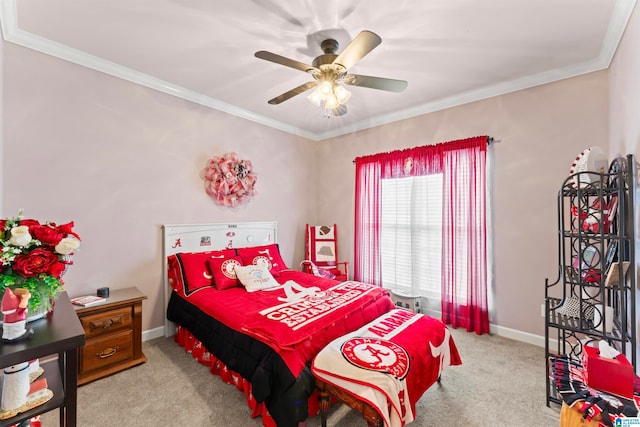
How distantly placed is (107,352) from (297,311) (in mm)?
1623

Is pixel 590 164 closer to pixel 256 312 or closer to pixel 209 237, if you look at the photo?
pixel 256 312

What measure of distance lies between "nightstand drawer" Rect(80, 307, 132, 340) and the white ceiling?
2.19 meters

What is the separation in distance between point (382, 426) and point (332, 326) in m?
0.70

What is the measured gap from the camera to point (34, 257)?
1151mm

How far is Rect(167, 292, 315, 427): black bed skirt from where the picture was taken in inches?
62.6

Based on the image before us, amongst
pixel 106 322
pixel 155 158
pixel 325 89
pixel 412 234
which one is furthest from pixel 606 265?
pixel 155 158

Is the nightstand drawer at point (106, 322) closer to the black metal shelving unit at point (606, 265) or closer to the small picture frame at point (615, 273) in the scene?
the black metal shelving unit at point (606, 265)

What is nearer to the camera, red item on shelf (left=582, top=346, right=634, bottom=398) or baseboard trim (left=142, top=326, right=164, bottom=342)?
red item on shelf (left=582, top=346, right=634, bottom=398)

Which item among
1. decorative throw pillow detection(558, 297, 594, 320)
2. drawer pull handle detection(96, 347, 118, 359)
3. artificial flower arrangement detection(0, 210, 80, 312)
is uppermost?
artificial flower arrangement detection(0, 210, 80, 312)

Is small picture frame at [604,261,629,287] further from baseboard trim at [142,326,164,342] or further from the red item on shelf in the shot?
baseboard trim at [142,326,164,342]

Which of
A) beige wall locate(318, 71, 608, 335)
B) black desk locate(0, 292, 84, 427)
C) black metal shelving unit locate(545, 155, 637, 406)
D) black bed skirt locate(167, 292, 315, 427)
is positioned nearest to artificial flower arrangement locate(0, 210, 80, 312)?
black desk locate(0, 292, 84, 427)

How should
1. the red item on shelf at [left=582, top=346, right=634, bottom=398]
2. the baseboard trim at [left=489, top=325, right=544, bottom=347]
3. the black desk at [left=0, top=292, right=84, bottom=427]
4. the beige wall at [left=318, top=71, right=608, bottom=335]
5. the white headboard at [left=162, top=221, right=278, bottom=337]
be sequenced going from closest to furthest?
the black desk at [left=0, top=292, right=84, bottom=427] → the red item on shelf at [left=582, top=346, right=634, bottom=398] → the beige wall at [left=318, top=71, right=608, bottom=335] → the baseboard trim at [left=489, top=325, right=544, bottom=347] → the white headboard at [left=162, top=221, right=278, bottom=337]

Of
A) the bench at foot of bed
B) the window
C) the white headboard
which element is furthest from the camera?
the window

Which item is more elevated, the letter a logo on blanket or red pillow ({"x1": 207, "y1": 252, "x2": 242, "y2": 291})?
red pillow ({"x1": 207, "y1": 252, "x2": 242, "y2": 291})
